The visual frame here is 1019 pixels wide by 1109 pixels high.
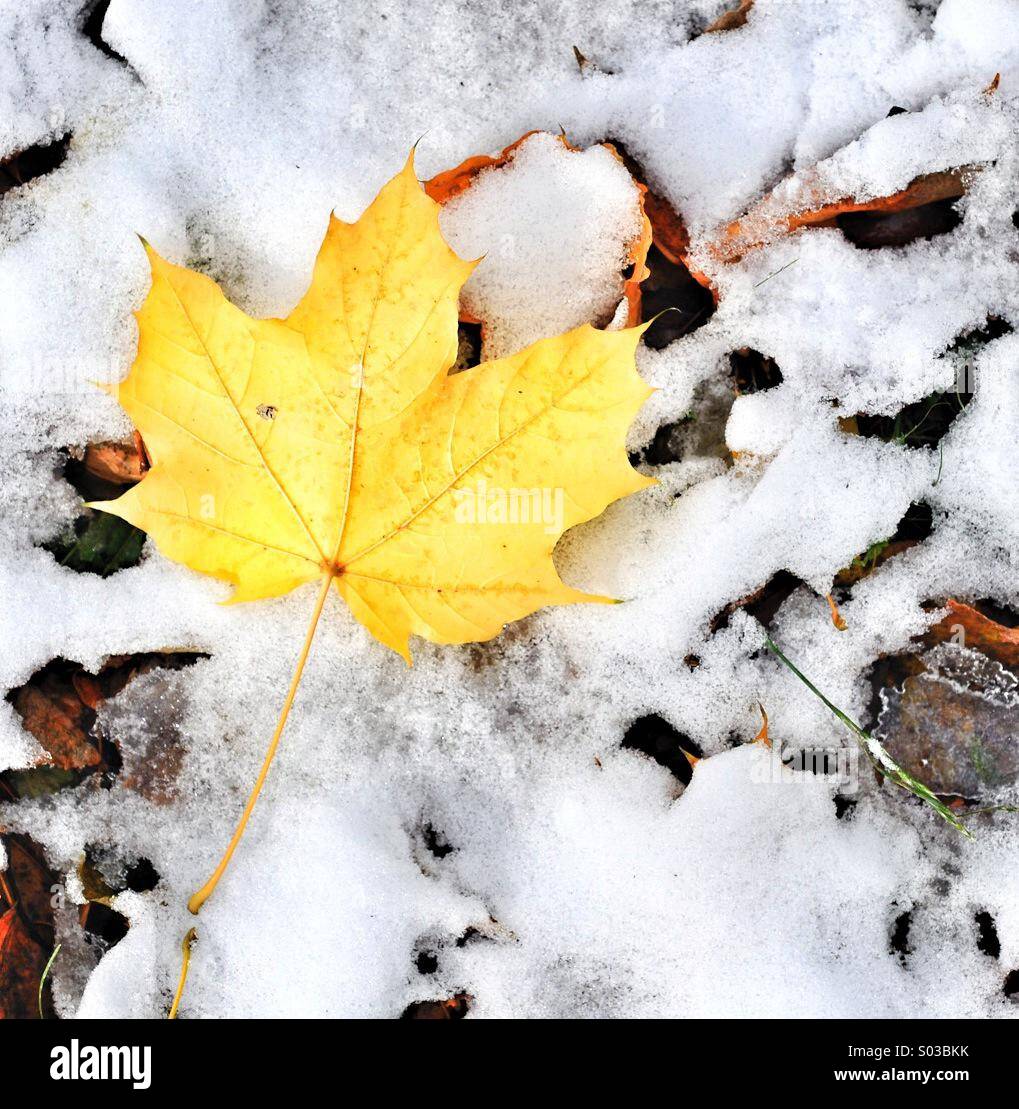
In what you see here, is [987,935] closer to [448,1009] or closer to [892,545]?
[892,545]

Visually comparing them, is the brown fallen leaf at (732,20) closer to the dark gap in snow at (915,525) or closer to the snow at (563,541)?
the snow at (563,541)

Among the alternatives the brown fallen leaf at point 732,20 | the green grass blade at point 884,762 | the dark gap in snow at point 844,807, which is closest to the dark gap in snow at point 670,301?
the brown fallen leaf at point 732,20

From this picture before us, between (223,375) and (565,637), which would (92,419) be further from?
(565,637)

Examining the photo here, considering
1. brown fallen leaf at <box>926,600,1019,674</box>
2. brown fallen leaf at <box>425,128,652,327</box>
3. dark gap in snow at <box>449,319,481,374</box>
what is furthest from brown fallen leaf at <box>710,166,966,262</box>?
brown fallen leaf at <box>926,600,1019,674</box>

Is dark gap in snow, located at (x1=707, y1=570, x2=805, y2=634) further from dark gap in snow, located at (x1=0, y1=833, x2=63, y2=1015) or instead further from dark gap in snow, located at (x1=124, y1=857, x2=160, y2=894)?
dark gap in snow, located at (x1=0, y1=833, x2=63, y2=1015)
